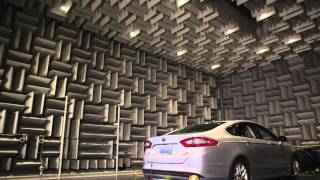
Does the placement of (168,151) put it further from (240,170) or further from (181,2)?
(181,2)

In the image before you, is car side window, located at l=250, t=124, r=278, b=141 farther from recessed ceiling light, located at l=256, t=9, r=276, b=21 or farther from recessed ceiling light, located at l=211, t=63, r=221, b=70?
recessed ceiling light, located at l=211, t=63, r=221, b=70

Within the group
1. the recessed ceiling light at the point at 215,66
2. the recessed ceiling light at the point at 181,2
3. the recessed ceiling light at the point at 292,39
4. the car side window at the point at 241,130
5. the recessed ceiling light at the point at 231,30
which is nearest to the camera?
the car side window at the point at 241,130

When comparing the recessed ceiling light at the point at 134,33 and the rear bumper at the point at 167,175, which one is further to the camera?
the recessed ceiling light at the point at 134,33

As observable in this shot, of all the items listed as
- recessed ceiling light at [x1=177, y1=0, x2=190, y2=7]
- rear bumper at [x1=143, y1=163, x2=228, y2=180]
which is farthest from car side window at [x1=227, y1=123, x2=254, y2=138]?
recessed ceiling light at [x1=177, y1=0, x2=190, y2=7]

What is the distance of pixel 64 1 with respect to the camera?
17.3 ft

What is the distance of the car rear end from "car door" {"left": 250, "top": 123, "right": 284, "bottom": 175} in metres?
1.00

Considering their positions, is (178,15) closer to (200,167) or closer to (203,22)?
(203,22)

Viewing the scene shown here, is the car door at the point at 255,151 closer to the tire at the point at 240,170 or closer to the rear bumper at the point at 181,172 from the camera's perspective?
the tire at the point at 240,170

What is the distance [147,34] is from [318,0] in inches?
143

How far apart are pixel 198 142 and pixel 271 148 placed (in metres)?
1.57

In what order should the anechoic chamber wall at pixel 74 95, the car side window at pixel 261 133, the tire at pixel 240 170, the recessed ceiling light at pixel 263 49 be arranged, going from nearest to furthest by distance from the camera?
the tire at pixel 240 170, the car side window at pixel 261 133, the anechoic chamber wall at pixel 74 95, the recessed ceiling light at pixel 263 49

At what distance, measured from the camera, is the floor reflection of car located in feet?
9.91

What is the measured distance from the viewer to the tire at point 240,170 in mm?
3208

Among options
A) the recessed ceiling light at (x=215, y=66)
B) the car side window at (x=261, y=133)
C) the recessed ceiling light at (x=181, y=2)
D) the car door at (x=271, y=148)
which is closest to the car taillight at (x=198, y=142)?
the car door at (x=271, y=148)
